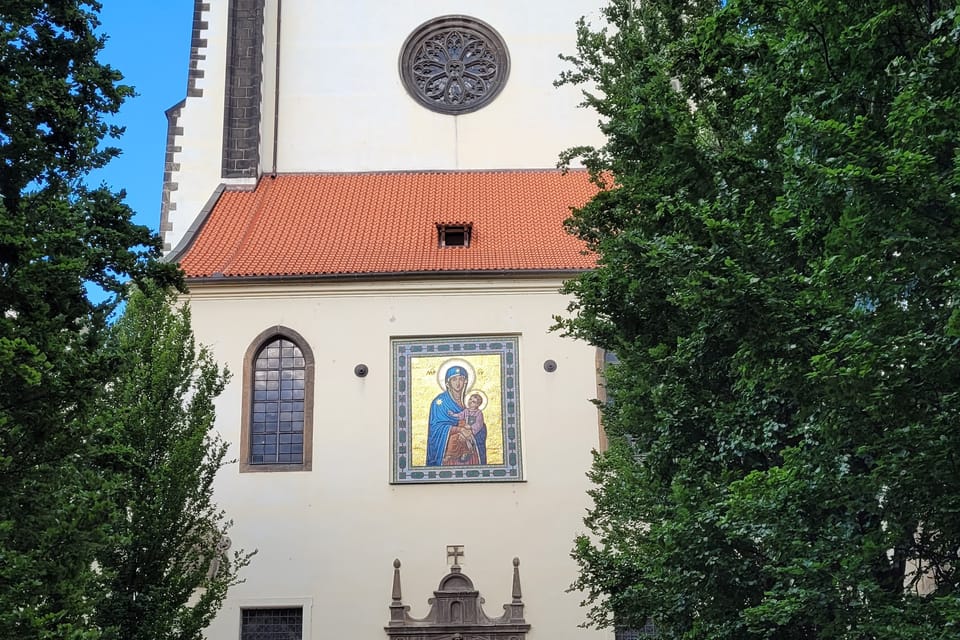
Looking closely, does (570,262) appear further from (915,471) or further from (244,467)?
(915,471)

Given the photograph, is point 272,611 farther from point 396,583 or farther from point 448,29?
point 448,29

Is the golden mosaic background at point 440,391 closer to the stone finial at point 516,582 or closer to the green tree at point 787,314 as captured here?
the stone finial at point 516,582

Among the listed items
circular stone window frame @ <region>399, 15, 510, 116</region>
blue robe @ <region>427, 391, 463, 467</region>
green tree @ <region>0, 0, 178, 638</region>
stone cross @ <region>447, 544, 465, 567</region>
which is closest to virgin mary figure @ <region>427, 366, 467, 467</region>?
blue robe @ <region>427, 391, 463, 467</region>

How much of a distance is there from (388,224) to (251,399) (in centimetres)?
400

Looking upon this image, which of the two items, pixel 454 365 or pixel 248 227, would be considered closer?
pixel 454 365

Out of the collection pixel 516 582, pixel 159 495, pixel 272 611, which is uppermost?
pixel 159 495

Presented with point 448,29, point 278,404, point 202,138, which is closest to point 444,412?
point 278,404

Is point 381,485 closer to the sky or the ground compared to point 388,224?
closer to the ground

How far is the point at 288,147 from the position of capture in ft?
71.8

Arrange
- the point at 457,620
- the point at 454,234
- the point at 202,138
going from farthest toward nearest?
the point at 202,138 → the point at 454,234 → the point at 457,620

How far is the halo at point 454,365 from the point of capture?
18.1 m

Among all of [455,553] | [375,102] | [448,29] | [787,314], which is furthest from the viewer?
[448,29]

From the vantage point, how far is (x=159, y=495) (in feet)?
42.8

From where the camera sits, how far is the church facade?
16906 mm
